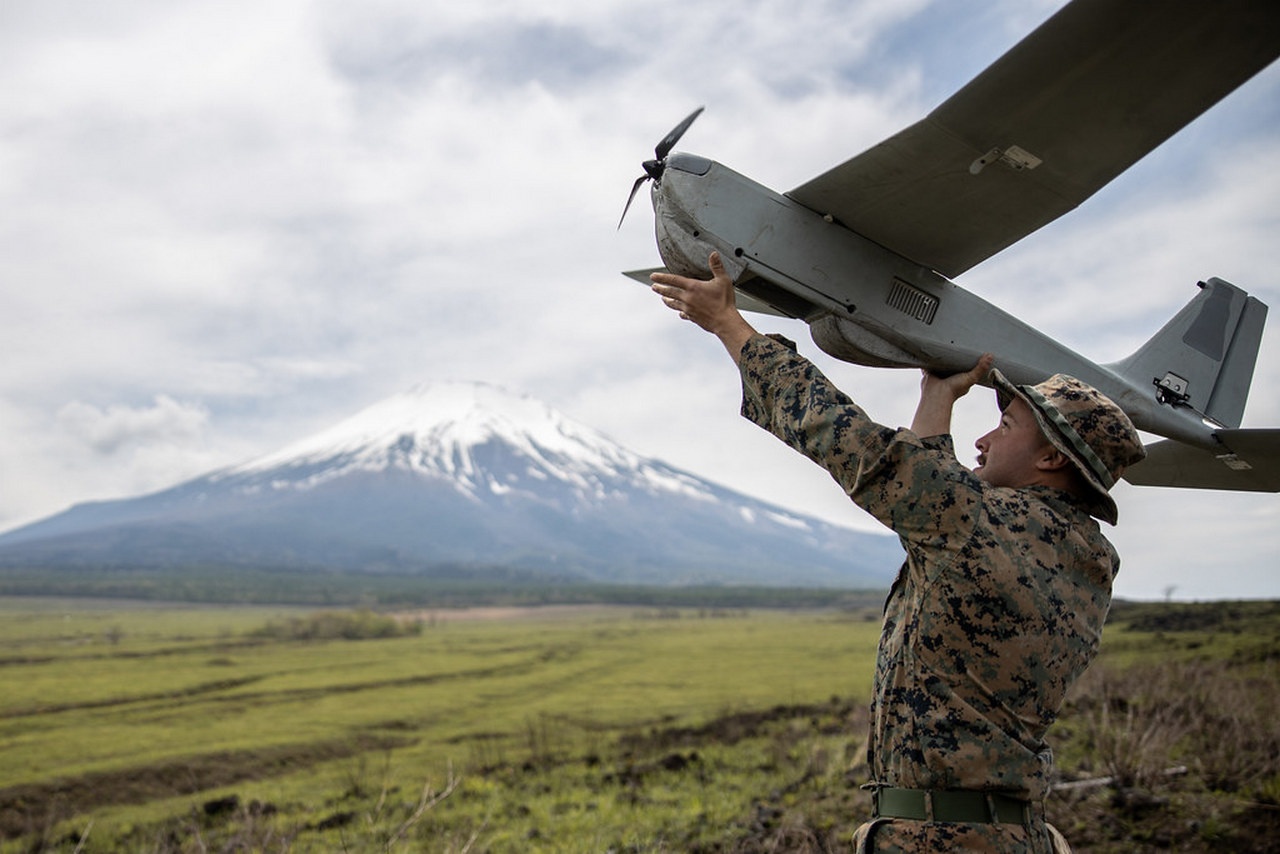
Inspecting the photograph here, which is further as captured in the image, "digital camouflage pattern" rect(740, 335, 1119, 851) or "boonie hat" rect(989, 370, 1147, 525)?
"boonie hat" rect(989, 370, 1147, 525)

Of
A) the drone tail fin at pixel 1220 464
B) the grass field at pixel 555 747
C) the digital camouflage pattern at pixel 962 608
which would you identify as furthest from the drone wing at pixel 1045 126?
the grass field at pixel 555 747

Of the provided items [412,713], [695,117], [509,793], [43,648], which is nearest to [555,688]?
[412,713]

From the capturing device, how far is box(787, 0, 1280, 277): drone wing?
3.29 meters

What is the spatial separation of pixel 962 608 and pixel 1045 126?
7.43 ft

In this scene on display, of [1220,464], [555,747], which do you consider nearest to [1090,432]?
[1220,464]

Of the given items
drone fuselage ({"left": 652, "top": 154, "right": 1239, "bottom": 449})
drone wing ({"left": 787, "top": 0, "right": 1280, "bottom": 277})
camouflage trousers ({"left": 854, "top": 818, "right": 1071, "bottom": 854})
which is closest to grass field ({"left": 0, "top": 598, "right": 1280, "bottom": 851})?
camouflage trousers ({"left": 854, "top": 818, "right": 1071, "bottom": 854})

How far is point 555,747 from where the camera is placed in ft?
69.4

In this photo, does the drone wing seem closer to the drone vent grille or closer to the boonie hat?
the drone vent grille

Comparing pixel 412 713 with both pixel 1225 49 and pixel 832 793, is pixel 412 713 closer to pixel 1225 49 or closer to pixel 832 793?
pixel 832 793

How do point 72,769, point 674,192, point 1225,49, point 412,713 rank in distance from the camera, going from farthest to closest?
point 412,713, point 72,769, point 674,192, point 1225,49

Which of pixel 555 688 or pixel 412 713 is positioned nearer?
pixel 412 713

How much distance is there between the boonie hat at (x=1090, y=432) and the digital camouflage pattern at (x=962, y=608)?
0.14 meters

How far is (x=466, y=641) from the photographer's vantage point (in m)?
66.2

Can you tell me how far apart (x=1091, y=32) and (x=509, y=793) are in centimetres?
1461
